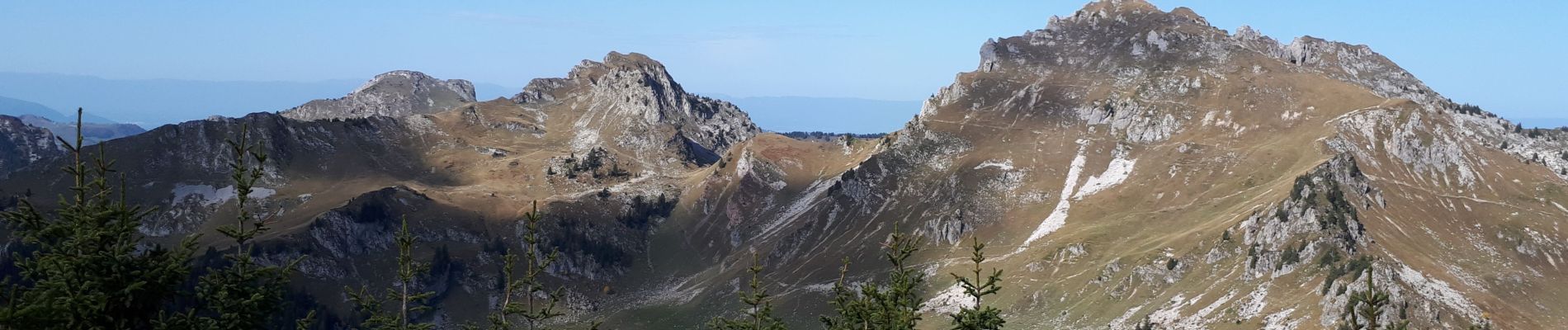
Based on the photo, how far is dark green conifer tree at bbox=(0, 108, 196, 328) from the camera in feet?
123

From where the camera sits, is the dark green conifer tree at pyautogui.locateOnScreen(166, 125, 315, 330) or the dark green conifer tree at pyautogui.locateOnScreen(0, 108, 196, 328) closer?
the dark green conifer tree at pyautogui.locateOnScreen(0, 108, 196, 328)

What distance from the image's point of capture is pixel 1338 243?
7269 inches

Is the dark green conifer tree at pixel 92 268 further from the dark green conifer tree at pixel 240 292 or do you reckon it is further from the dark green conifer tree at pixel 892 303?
the dark green conifer tree at pixel 892 303

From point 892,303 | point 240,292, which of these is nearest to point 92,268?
point 240,292

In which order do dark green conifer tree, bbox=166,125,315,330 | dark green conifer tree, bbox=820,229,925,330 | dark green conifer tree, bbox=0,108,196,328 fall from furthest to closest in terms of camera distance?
dark green conifer tree, bbox=820,229,925,330 → dark green conifer tree, bbox=166,125,315,330 → dark green conifer tree, bbox=0,108,196,328

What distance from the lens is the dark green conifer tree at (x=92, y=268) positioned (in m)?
37.6

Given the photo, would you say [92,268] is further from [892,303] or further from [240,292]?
[892,303]

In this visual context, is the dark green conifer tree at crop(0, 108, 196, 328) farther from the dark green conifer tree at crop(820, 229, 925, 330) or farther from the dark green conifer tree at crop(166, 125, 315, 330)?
the dark green conifer tree at crop(820, 229, 925, 330)

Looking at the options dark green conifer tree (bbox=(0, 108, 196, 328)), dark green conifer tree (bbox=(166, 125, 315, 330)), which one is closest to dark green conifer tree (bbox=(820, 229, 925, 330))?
dark green conifer tree (bbox=(166, 125, 315, 330))

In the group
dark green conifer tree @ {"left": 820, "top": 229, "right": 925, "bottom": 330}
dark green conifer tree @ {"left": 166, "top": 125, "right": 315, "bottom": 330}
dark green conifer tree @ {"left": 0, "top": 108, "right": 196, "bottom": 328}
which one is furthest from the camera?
dark green conifer tree @ {"left": 820, "top": 229, "right": 925, "bottom": 330}

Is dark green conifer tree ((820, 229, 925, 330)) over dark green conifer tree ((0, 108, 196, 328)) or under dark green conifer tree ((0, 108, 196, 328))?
under

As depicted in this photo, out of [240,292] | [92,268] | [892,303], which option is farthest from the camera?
[892,303]

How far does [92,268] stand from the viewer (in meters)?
38.4

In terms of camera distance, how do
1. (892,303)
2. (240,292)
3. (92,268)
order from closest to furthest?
(92,268) < (240,292) < (892,303)
